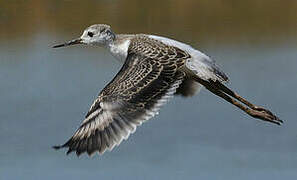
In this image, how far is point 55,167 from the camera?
38.6ft

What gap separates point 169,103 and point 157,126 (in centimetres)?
90

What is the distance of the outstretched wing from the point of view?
790 cm

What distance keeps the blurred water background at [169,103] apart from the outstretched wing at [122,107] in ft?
10.5

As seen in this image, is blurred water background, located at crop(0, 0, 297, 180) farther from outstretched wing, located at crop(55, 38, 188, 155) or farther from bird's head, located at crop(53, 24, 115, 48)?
outstretched wing, located at crop(55, 38, 188, 155)

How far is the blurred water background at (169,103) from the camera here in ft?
38.5

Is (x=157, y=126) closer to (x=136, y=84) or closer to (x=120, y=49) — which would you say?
→ (x=120, y=49)

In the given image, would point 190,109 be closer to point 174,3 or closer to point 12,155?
point 12,155

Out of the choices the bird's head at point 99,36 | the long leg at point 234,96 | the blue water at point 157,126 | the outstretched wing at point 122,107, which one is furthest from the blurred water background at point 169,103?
the outstretched wing at point 122,107

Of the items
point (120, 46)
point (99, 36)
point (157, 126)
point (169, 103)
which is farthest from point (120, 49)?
point (169, 103)

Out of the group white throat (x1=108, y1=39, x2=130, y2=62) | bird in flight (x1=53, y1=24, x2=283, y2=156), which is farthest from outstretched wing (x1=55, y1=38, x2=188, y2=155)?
white throat (x1=108, y1=39, x2=130, y2=62)

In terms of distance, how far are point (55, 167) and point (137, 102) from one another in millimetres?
3910

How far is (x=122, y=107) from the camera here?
26.2 feet

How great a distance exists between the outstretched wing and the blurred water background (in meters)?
3.19

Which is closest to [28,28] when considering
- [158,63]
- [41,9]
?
[41,9]
